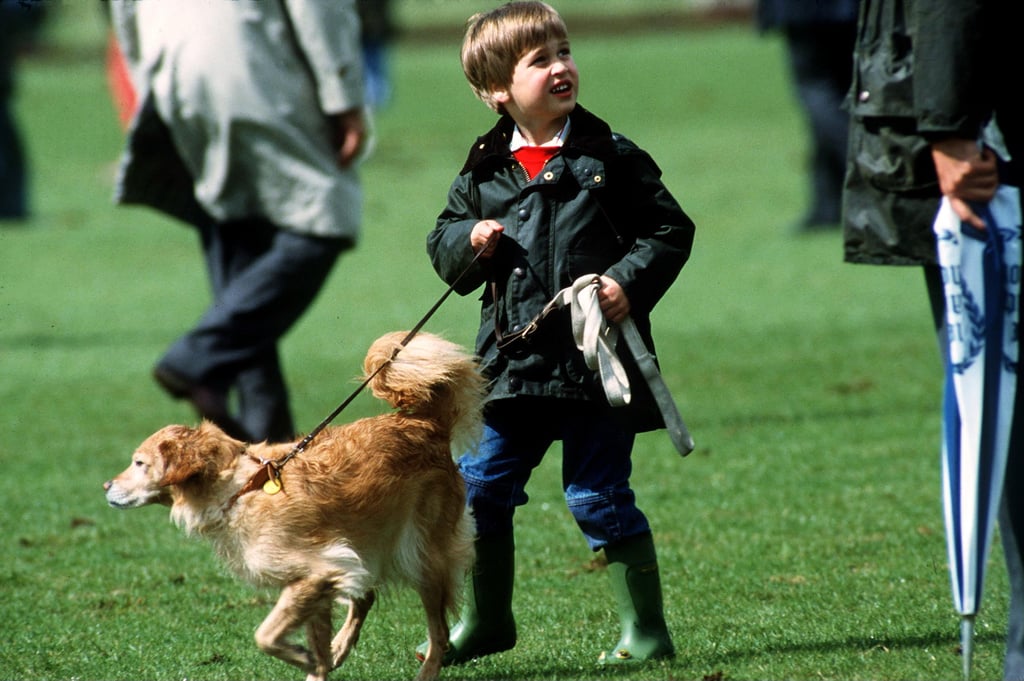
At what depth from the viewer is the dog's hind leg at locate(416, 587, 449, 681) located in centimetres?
421

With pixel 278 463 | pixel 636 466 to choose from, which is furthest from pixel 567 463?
pixel 636 466

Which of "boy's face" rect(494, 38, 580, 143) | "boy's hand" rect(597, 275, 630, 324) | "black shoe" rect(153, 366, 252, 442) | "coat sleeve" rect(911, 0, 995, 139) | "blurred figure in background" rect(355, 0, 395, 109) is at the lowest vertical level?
"blurred figure in background" rect(355, 0, 395, 109)

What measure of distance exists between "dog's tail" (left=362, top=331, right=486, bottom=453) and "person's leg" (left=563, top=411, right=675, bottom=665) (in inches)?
12.1

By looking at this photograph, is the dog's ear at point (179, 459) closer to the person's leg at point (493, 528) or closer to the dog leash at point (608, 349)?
the person's leg at point (493, 528)

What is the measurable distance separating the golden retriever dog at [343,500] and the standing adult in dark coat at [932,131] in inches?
45.1

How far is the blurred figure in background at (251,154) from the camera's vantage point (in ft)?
→ 22.5

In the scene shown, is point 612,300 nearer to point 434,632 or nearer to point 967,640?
point 434,632

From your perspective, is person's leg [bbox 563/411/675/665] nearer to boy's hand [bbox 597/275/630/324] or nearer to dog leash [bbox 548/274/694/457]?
dog leash [bbox 548/274/694/457]

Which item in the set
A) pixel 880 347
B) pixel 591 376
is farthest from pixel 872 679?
pixel 880 347

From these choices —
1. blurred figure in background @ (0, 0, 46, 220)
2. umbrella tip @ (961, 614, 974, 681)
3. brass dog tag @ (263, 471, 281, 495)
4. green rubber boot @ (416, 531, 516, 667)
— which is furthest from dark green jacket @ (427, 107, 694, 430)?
blurred figure in background @ (0, 0, 46, 220)

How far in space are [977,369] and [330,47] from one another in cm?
397

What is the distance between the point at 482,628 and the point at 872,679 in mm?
1102

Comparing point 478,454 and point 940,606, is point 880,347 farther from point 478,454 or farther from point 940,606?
point 478,454

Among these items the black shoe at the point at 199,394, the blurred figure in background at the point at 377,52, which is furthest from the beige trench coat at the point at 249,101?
the blurred figure in background at the point at 377,52
